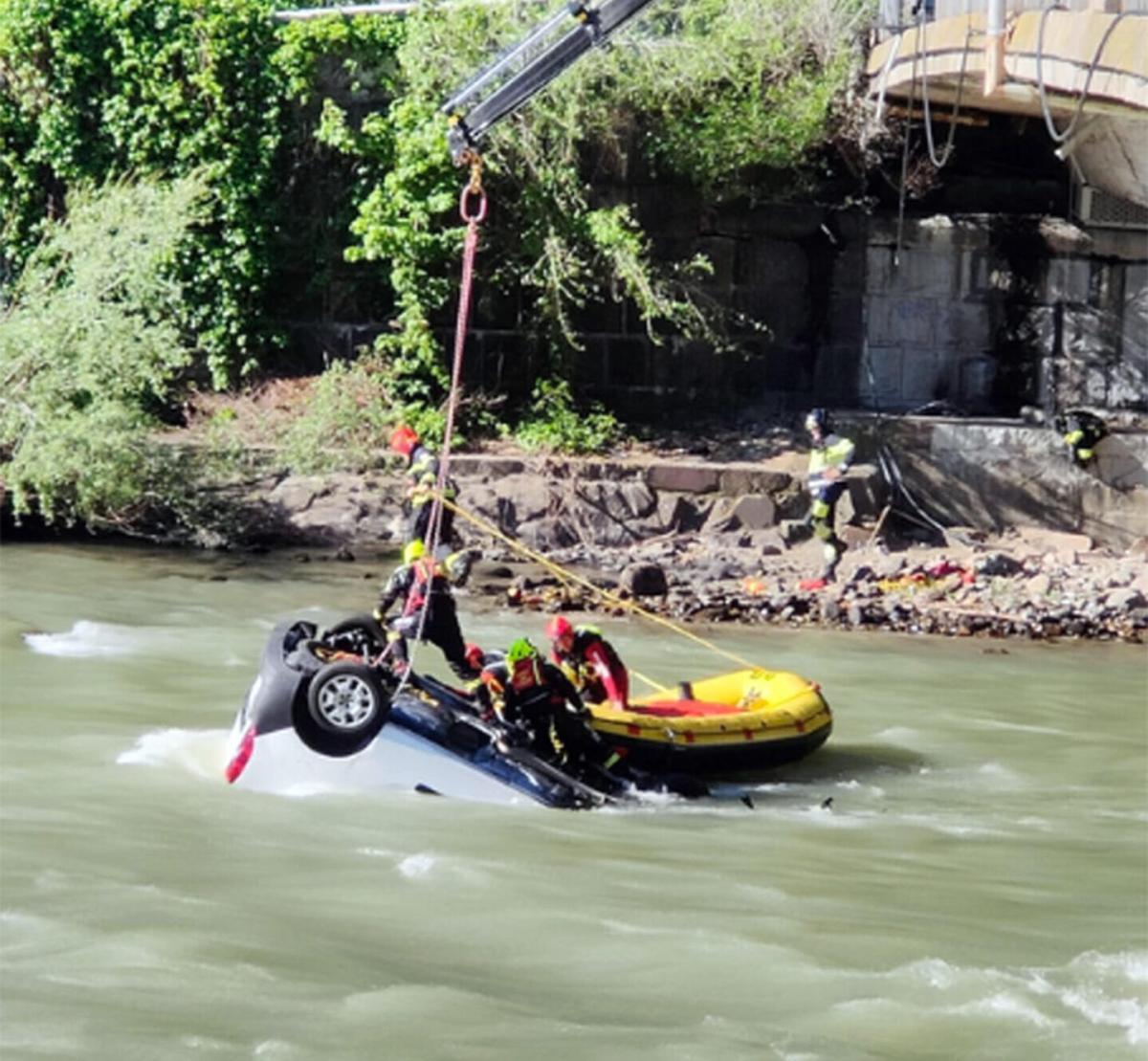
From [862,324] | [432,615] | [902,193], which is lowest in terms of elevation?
[432,615]

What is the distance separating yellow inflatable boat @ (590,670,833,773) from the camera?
1392 cm

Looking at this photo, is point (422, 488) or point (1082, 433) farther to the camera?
point (1082, 433)

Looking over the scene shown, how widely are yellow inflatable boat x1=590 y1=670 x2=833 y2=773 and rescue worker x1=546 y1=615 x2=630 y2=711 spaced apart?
0.10 m

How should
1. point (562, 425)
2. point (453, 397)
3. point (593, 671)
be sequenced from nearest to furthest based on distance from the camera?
point (453, 397) < point (593, 671) < point (562, 425)

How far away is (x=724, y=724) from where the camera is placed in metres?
14.3

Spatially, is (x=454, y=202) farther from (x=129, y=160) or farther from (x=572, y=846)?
(x=572, y=846)

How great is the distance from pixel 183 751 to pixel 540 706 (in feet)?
7.61

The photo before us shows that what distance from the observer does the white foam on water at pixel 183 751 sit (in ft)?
44.6

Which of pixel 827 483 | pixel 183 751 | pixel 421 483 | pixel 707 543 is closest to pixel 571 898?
pixel 183 751

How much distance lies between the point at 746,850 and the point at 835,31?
13.9 m

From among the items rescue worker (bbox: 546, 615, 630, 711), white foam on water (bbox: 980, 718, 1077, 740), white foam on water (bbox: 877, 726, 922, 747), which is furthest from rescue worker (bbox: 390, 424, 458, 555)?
white foam on water (bbox: 980, 718, 1077, 740)

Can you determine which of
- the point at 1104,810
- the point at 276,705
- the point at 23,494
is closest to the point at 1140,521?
the point at 1104,810

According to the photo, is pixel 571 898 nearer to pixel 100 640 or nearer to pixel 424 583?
pixel 424 583

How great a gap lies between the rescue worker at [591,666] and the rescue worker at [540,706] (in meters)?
0.71
